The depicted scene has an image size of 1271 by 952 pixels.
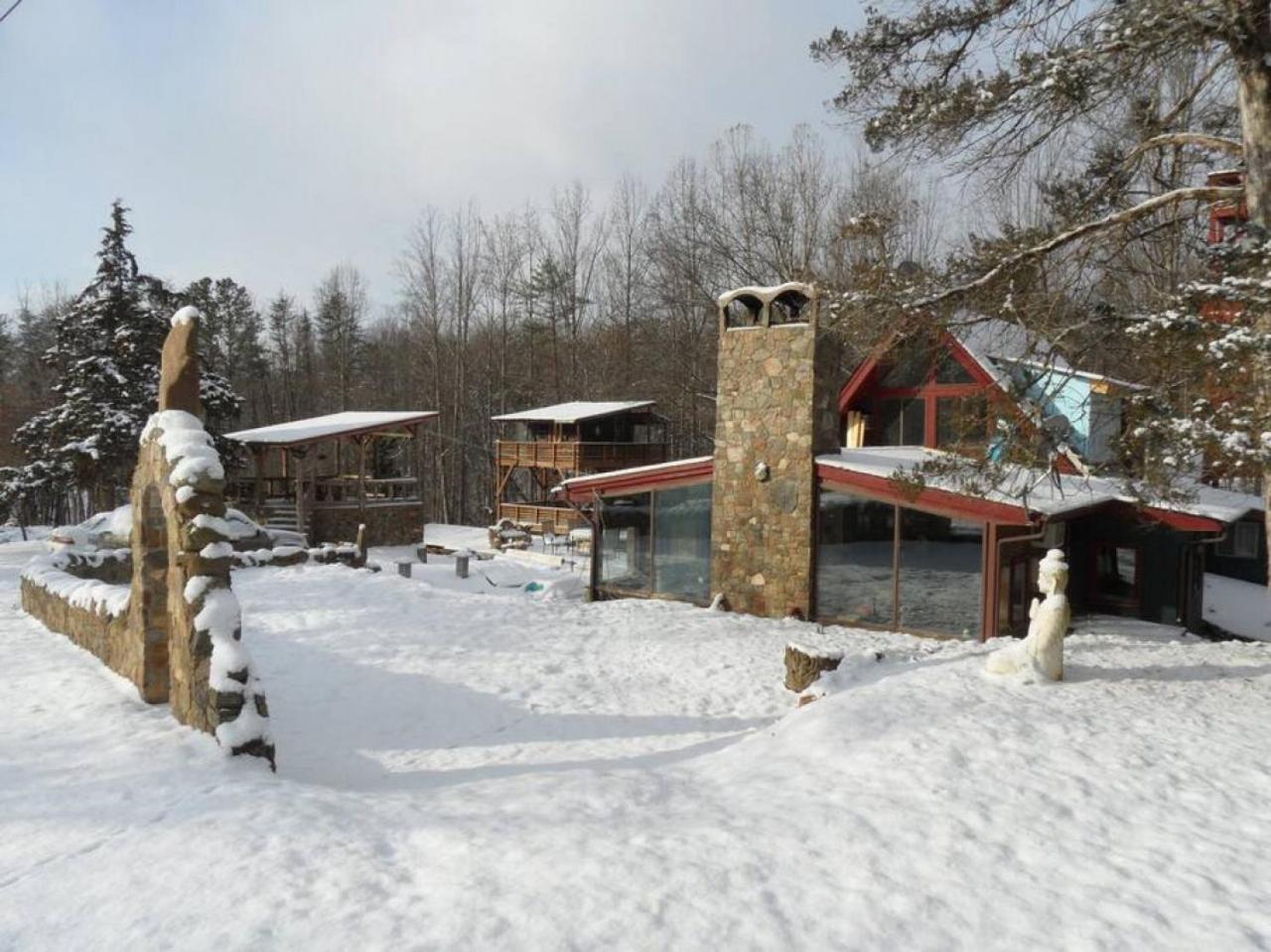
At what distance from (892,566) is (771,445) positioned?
2750 millimetres

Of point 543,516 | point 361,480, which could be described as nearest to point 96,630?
point 361,480

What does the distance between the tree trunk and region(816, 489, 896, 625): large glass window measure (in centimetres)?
535

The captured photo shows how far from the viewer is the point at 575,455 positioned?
94.3 feet

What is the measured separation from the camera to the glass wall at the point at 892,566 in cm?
1166

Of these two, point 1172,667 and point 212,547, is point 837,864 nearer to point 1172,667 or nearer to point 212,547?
point 212,547

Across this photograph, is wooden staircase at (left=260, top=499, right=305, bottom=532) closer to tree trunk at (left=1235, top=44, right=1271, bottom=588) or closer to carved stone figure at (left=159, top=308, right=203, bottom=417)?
carved stone figure at (left=159, top=308, right=203, bottom=417)

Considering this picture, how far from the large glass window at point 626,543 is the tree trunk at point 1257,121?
31.3 feet

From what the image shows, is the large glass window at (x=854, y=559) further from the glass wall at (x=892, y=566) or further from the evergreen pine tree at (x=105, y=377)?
the evergreen pine tree at (x=105, y=377)

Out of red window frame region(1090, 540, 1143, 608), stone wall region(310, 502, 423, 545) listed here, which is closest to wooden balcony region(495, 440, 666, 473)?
stone wall region(310, 502, 423, 545)

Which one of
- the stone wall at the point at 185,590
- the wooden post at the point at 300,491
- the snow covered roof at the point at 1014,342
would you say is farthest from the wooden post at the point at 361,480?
the snow covered roof at the point at 1014,342

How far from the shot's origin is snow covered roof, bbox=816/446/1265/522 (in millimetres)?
9781

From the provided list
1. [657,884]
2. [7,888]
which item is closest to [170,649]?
[7,888]

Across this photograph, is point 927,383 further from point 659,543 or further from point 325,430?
point 325,430

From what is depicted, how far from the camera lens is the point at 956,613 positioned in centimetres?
1176
